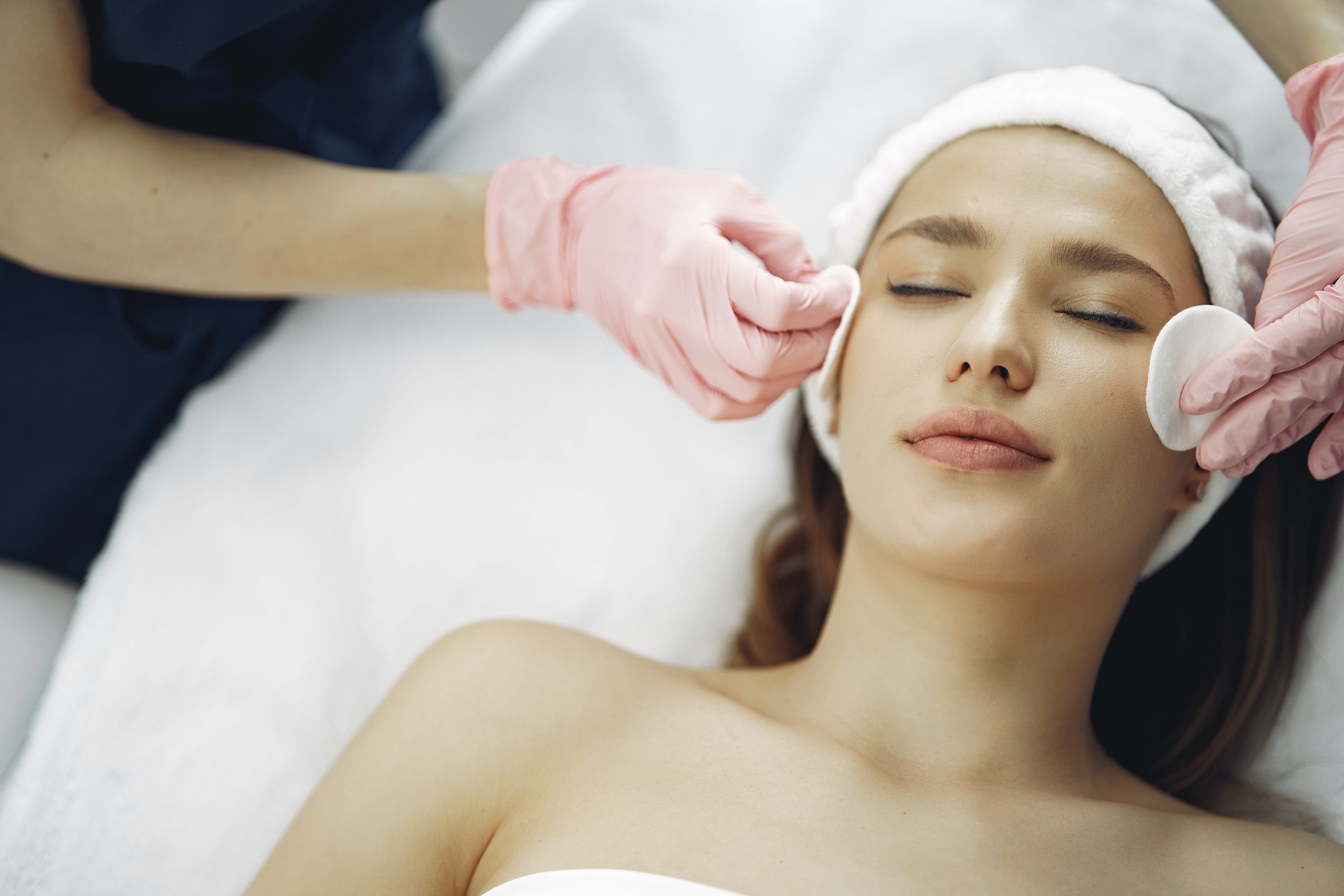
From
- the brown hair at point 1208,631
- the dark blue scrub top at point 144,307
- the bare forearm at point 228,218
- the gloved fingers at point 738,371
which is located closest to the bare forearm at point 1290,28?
the brown hair at point 1208,631

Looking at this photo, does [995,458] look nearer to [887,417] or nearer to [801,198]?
[887,417]

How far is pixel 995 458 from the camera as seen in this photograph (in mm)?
1135

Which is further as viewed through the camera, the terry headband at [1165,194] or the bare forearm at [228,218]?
the bare forearm at [228,218]

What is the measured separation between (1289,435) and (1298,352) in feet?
0.43

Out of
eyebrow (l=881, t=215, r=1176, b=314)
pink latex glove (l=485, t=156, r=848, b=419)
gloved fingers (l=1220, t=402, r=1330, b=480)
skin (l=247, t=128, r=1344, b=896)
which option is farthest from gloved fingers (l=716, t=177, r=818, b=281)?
gloved fingers (l=1220, t=402, r=1330, b=480)

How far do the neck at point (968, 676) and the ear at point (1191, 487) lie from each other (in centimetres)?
12

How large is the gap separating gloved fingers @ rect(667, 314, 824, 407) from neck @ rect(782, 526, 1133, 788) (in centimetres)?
24

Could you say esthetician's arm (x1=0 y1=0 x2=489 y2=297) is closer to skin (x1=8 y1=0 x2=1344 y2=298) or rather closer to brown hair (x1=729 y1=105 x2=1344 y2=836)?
skin (x1=8 y1=0 x2=1344 y2=298)

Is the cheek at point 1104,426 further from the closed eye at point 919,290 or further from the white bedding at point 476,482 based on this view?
the white bedding at point 476,482

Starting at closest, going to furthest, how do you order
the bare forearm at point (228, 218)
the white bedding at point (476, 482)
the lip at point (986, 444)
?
1. the lip at point (986, 444)
2. the bare forearm at point (228, 218)
3. the white bedding at point (476, 482)

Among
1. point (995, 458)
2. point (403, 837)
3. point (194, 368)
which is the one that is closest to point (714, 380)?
point (995, 458)

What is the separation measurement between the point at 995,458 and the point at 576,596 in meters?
0.78

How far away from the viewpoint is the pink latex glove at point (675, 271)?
131cm

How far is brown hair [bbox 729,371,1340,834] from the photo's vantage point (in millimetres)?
1431
